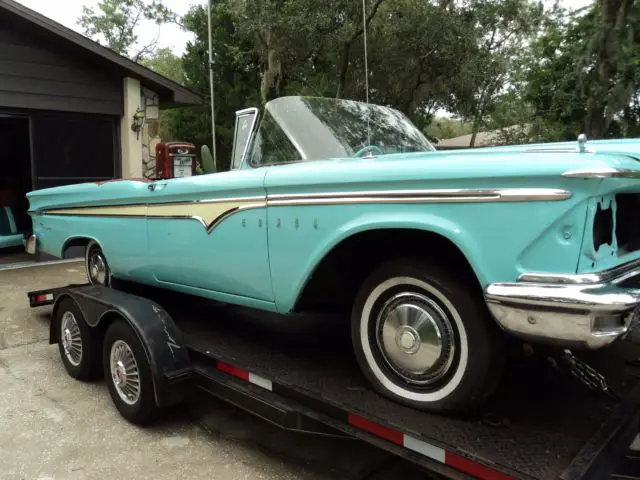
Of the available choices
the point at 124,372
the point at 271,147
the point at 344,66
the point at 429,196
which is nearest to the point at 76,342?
the point at 124,372

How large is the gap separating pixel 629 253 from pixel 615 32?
1301 cm

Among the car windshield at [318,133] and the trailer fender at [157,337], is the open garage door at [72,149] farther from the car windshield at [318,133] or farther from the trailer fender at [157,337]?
the car windshield at [318,133]

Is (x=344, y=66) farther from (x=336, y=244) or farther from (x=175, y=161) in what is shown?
(x=336, y=244)

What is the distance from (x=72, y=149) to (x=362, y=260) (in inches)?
377

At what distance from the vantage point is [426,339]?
7.59ft

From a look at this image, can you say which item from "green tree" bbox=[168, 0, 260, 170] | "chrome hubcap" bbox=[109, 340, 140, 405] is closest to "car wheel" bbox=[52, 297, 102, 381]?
"chrome hubcap" bbox=[109, 340, 140, 405]

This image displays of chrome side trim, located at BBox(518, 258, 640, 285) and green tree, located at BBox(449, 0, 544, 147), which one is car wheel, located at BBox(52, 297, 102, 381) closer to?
chrome side trim, located at BBox(518, 258, 640, 285)

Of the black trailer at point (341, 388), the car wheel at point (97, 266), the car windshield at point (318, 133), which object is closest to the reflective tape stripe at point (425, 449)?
the black trailer at point (341, 388)

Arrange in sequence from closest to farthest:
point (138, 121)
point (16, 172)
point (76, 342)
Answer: point (76, 342) → point (138, 121) → point (16, 172)

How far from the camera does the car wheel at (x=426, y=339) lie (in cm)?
219

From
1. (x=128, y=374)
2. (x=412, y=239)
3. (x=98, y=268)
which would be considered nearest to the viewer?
(x=412, y=239)

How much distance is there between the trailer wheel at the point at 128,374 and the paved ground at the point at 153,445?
12 cm

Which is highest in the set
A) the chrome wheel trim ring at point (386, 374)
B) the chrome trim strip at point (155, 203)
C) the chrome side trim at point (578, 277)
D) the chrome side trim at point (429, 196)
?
the chrome trim strip at point (155, 203)

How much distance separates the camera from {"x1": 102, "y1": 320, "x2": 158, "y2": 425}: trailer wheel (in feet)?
10.7
